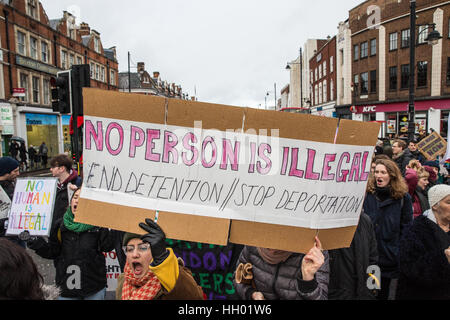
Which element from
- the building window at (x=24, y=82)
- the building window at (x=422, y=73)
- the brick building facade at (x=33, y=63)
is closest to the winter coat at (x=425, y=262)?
the brick building facade at (x=33, y=63)

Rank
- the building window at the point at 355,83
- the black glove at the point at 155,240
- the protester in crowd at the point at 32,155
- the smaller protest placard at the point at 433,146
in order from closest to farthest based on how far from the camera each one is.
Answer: the black glove at the point at 155,240 → the smaller protest placard at the point at 433,146 → the protester in crowd at the point at 32,155 → the building window at the point at 355,83

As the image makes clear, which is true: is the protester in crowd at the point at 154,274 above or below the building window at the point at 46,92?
below

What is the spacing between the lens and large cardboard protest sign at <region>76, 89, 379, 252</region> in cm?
185

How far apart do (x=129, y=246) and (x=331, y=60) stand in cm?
3705

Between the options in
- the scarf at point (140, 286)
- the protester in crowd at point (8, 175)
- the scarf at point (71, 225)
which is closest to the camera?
the scarf at point (140, 286)

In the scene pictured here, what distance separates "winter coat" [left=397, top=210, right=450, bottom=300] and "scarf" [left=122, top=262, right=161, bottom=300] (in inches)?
77.7

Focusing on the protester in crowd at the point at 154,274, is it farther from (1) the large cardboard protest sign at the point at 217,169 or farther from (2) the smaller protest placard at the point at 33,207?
(2) the smaller protest placard at the point at 33,207

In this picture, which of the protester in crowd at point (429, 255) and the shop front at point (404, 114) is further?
the shop front at point (404, 114)

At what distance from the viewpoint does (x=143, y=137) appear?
6.35ft

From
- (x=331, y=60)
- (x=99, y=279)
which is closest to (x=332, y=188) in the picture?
(x=99, y=279)

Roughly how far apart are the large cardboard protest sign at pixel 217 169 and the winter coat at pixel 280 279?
19cm

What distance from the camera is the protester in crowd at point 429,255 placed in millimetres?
2400

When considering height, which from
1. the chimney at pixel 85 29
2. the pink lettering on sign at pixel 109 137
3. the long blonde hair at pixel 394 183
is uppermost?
the chimney at pixel 85 29

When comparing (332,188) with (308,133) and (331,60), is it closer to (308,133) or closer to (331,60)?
(308,133)
